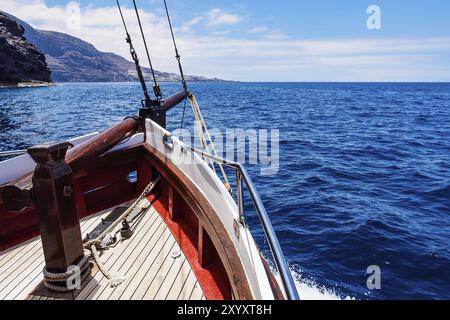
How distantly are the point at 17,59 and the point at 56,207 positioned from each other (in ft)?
331

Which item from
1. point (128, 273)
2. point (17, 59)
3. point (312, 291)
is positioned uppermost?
point (17, 59)

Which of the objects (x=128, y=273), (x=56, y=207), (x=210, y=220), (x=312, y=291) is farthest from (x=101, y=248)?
(x=312, y=291)

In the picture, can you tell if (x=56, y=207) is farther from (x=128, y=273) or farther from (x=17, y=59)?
(x=17, y=59)

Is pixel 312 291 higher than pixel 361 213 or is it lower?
lower

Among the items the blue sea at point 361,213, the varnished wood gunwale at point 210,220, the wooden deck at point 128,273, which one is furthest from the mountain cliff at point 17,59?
the wooden deck at point 128,273

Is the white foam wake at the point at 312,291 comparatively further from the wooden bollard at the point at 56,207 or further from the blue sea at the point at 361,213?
the wooden bollard at the point at 56,207

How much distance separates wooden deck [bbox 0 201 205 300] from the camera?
322cm

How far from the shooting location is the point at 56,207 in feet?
9.89

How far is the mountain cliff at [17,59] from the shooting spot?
79.8m

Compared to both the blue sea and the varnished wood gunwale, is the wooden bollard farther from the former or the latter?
the blue sea
